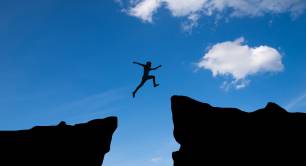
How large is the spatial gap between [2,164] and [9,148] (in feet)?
2.95

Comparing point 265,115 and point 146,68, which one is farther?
point 146,68

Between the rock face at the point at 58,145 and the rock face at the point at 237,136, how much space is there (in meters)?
4.52

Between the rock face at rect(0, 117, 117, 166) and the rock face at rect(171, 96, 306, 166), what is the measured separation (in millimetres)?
4518

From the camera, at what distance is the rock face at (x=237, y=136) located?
1767cm

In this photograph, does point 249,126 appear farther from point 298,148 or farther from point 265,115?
point 298,148

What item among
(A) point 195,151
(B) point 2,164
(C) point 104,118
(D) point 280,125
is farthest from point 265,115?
(B) point 2,164

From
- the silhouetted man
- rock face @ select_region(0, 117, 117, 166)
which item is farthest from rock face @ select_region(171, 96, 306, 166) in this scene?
rock face @ select_region(0, 117, 117, 166)

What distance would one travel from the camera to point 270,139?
18.0m

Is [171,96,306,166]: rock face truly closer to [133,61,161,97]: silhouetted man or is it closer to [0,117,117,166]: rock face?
[133,61,161,97]: silhouetted man

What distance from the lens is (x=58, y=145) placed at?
18.7 meters

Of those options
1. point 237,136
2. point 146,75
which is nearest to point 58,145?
point 146,75

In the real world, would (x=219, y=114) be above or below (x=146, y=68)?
below

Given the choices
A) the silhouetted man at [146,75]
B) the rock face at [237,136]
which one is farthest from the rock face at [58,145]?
the rock face at [237,136]

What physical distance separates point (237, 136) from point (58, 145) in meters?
9.94
